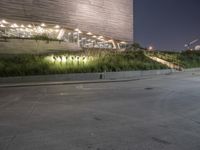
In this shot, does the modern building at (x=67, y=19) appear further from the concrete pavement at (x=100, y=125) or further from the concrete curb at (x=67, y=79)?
the concrete pavement at (x=100, y=125)

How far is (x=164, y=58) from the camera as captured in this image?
33438 mm

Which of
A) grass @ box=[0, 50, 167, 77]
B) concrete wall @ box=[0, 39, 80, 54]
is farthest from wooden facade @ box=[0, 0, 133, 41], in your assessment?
grass @ box=[0, 50, 167, 77]

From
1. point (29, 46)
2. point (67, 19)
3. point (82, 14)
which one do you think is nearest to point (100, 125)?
point (29, 46)

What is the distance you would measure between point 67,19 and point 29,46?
53.0 feet

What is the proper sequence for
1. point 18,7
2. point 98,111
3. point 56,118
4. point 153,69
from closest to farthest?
point 56,118 → point 98,111 → point 153,69 → point 18,7

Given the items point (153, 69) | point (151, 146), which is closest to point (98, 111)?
point (151, 146)

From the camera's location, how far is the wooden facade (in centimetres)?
3322

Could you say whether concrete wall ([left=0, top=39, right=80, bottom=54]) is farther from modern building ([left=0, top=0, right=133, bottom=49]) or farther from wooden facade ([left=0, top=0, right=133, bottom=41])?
wooden facade ([left=0, top=0, right=133, bottom=41])

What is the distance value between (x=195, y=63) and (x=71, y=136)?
3356cm

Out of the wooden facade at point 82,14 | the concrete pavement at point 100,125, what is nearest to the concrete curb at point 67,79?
the concrete pavement at point 100,125

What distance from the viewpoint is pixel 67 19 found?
39.2 metres

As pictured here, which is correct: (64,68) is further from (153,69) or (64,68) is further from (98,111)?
(98,111)

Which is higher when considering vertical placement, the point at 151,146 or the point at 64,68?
the point at 64,68

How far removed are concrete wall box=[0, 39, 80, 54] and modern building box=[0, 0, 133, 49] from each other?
1919mm
